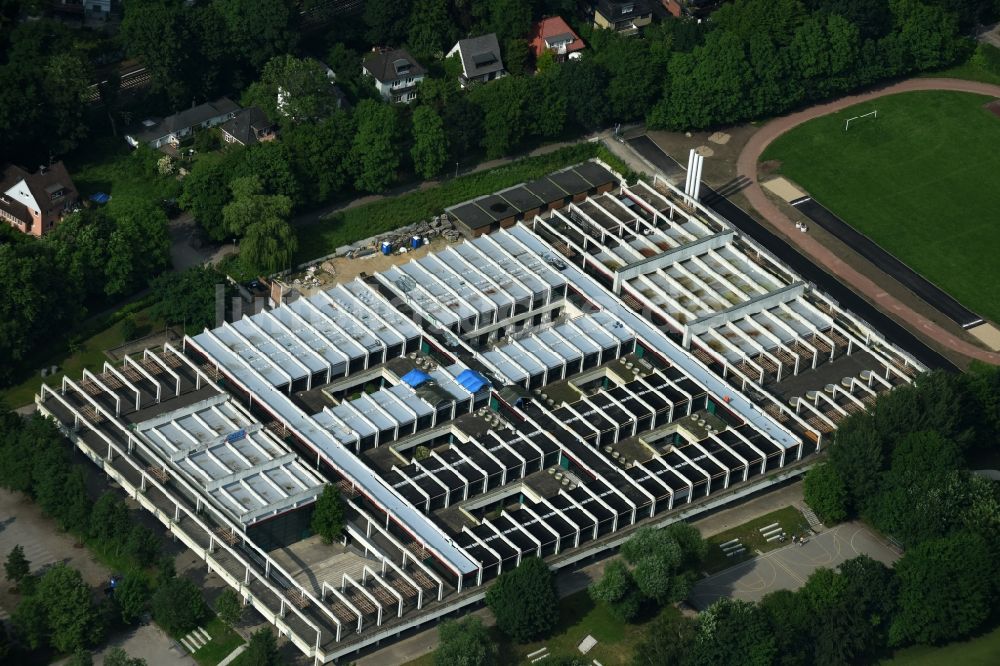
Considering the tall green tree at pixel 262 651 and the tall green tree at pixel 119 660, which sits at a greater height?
the tall green tree at pixel 119 660

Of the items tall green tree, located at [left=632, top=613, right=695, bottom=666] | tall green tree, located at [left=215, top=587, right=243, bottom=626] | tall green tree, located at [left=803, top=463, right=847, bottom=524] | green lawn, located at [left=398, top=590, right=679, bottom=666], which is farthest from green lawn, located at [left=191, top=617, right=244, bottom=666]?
tall green tree, located at [left=803, top=463, right=847, bottom=524]

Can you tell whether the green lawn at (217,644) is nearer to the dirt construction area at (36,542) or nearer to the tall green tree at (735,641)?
the dirt construction area at (36,542)

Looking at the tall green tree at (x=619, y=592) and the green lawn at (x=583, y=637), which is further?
the tall green tree at (x=619, y=592)

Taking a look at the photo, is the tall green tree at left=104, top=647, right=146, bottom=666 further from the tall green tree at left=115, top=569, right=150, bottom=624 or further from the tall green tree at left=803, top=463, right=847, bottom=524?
the tall green tree at left=803, top=463, right=847, bottom=524

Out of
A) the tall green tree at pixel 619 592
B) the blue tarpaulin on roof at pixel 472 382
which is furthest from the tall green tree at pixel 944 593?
the blue tarpaulin on roof at pixel 472 382

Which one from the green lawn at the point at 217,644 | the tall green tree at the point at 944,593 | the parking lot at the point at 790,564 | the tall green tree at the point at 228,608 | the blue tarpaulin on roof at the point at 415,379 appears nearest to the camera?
the tall green tree at the point at 228,608

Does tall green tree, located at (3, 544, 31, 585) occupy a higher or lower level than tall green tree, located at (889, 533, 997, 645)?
higher

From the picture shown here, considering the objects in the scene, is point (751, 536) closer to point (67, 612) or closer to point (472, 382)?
point (472, 382)

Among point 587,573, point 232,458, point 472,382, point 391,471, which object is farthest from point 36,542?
point 587,573
